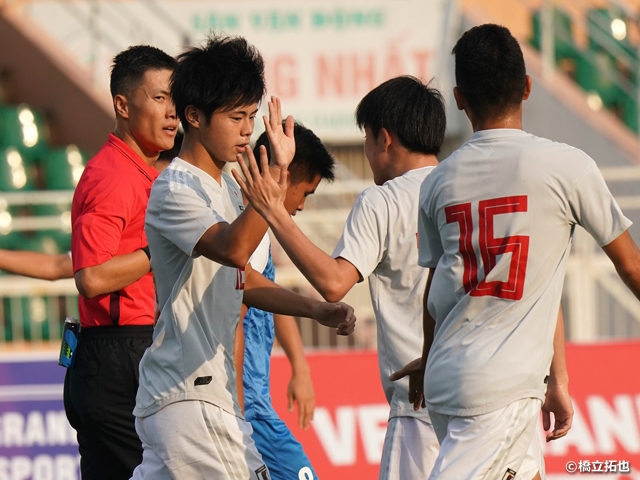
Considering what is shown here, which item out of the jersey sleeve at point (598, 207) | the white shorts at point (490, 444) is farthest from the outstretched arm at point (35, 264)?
the jersey sleeve at point (598, 207)

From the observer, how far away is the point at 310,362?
22.0ft

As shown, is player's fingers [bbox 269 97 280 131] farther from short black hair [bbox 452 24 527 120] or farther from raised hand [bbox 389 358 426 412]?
raised hand [bbox 389 358 426 412]

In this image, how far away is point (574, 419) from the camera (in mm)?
6465

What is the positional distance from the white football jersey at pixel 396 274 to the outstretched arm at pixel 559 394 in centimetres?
52

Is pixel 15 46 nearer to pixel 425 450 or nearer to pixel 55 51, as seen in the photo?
pixel 55 51

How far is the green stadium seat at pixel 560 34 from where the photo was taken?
13.4 m

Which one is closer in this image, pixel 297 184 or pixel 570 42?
pixel 297 184

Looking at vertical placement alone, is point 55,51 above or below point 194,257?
above

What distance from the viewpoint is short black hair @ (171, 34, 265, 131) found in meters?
3.42

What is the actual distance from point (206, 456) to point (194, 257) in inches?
25.2

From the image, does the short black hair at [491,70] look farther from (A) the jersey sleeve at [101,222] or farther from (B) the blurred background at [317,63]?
(B) the blurred background at [317,63]

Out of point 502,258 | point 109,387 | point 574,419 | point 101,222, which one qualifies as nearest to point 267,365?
point 109,387

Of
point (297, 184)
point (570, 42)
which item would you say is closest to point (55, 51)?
point (570, 42)

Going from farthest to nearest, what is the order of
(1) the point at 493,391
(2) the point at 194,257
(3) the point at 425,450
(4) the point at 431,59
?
(4) the point at 431,59, (3) the point at 425,450, (2) the point at 194,257, (1) the point at 493,391
